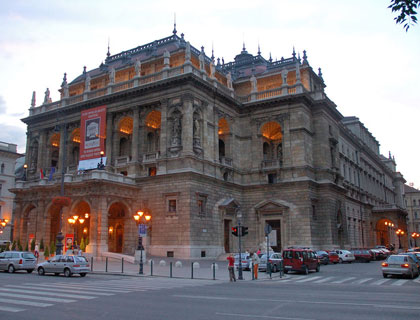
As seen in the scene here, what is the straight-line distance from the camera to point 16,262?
91.0ft

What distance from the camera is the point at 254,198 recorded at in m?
48.3

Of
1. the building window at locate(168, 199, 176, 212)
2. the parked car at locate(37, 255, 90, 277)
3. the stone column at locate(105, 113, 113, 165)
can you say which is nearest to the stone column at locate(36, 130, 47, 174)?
the stone column at locate(105, 113, 113, 165)

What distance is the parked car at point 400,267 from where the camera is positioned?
2456cm

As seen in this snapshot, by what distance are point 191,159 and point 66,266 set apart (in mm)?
17904

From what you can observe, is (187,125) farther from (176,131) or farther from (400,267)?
(400,267)

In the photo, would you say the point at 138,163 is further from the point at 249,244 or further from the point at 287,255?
the point at 287,255

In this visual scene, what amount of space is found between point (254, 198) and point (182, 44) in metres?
19.9

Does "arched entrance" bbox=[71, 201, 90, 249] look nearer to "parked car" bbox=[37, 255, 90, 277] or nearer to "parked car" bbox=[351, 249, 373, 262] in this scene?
"parked car" bbox=[37, 255, 90, 277]

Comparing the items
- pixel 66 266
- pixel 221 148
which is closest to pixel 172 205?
pixel 221 148

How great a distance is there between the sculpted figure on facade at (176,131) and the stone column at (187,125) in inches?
27.7

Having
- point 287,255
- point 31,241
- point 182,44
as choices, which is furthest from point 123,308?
point 182,44

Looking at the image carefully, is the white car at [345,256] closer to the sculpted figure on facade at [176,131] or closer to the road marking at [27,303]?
the sculpted figure on facade at [176,131]

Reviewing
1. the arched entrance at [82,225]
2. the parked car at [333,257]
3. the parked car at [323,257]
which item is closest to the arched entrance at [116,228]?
the arched entrance at [82,225]

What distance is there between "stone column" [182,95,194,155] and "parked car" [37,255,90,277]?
17354mm
